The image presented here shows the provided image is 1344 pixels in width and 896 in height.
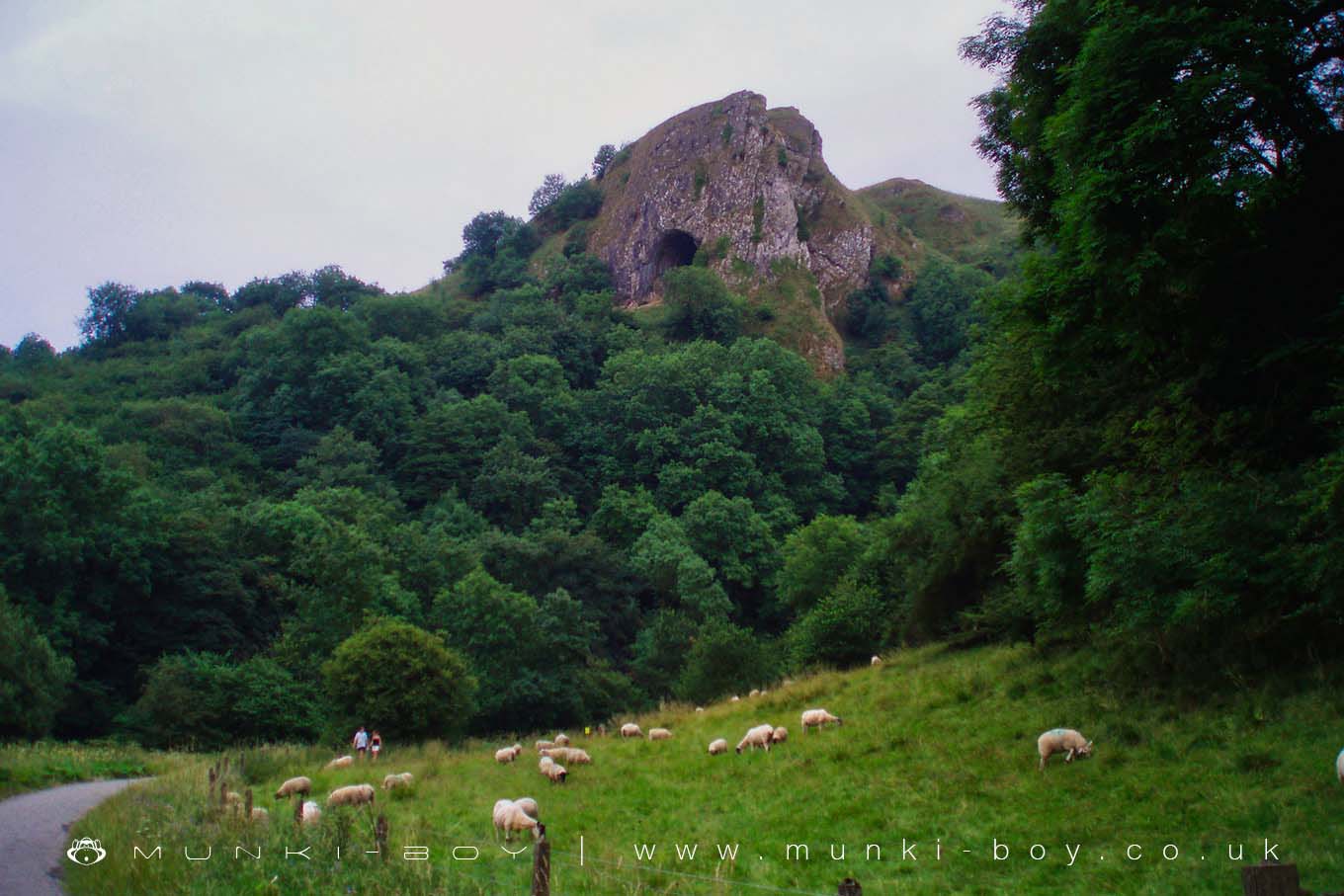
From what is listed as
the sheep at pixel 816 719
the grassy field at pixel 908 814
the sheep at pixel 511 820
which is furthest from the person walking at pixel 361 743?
the sheep at pixel 511 820

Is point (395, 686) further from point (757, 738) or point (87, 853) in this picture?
point (87, 853)

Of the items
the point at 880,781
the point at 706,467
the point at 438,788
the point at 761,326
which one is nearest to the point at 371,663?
the point at 438,788

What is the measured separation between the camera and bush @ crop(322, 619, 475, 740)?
3092cm

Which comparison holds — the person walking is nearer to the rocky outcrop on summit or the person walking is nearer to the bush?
the bush

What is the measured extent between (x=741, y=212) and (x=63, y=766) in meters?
97.8

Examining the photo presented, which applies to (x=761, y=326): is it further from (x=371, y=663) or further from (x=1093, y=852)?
(x=1093, y=852)

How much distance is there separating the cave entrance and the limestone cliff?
5.1 inches

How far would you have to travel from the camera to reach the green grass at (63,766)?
20656 mm

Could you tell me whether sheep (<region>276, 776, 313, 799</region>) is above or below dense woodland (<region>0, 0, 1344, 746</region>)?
below

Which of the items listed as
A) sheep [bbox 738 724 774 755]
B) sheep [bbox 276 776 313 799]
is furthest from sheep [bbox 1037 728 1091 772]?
sheep [bbox 276 776 313 799]

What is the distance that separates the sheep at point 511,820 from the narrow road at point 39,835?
537 cm

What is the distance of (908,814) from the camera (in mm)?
11867

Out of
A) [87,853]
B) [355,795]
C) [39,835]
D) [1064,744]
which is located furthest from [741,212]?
[87,853]

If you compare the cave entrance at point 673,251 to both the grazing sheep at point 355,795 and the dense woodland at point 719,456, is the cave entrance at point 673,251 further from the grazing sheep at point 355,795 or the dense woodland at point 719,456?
the grazing sheep at point 355,795
